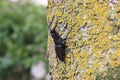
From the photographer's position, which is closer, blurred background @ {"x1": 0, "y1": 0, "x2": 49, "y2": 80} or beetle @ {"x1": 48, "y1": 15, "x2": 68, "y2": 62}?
beetle @ {"x1": 48, "y1": 15, "x2": 68, "y2": 62}

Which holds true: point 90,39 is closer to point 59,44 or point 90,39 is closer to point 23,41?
point 59,44

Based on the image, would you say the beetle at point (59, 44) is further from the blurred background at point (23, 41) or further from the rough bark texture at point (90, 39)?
the blurred background at point (23, 41)

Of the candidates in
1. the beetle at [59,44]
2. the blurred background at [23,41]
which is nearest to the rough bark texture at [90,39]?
the beetle at [59,44]

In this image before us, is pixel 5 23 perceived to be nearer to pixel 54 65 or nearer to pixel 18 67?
pixel 18 67

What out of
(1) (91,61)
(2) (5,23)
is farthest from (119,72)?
(2) (5,23)

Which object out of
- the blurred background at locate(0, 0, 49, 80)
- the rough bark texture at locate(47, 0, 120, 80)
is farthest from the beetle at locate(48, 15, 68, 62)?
the blurred background at locate(0, 0, 49, 80)

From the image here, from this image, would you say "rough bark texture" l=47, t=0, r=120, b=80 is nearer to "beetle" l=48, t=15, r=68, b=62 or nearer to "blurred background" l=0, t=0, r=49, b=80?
"beetle" l=48, t=15, r=68, b=62
